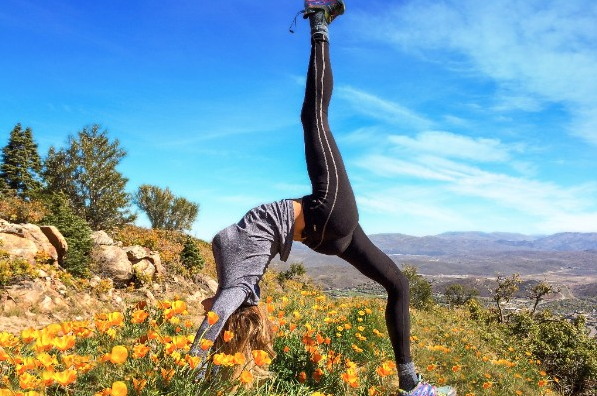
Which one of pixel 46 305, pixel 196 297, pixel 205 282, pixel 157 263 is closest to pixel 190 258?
pixel 205 282

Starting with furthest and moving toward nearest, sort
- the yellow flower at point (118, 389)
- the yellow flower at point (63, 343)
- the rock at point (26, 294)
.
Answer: the rock at point (26, 294) → the yellow flower at point (63, 343) → the yellow flower at point (118, 389)

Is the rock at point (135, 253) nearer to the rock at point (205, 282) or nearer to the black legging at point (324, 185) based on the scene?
the rock at point (205, 282)

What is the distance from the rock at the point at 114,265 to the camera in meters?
8.86

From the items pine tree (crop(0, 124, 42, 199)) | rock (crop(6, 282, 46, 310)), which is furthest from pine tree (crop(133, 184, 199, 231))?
rock (crop(6, 282, 46, 310))

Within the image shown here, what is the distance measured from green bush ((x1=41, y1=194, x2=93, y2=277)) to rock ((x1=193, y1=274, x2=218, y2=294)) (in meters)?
2.62

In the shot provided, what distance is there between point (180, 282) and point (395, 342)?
788cm

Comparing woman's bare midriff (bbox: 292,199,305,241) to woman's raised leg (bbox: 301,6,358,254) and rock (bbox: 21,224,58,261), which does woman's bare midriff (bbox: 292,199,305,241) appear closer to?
woman's raised leg (bbox: 301,6,358,254)

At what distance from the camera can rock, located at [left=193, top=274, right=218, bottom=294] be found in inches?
404

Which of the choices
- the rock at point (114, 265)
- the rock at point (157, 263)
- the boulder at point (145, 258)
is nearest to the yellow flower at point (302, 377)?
the rock at point (114, 265)

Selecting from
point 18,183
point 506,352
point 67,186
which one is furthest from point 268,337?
point 18,183

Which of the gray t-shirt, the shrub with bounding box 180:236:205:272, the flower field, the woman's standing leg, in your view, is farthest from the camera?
the shrub with bounding box 180:236:205:272

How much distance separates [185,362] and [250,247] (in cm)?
82

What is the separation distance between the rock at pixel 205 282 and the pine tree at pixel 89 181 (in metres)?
8.61

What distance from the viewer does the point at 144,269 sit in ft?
30.7
